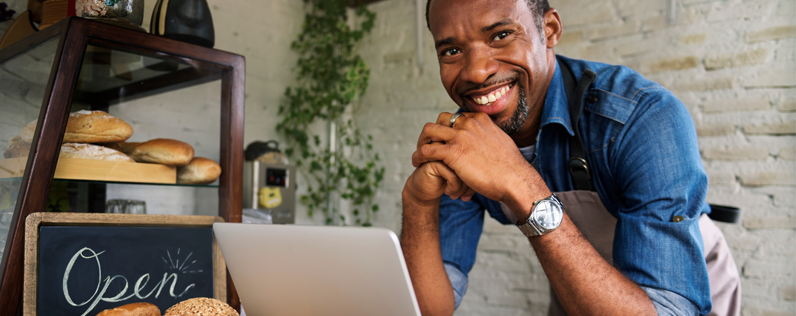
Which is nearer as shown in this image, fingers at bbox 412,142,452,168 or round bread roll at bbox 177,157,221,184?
fingers at bbox 412,142,452,168

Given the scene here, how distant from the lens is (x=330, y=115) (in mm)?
2830

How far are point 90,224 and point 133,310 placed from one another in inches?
7.5

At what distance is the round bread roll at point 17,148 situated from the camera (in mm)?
797

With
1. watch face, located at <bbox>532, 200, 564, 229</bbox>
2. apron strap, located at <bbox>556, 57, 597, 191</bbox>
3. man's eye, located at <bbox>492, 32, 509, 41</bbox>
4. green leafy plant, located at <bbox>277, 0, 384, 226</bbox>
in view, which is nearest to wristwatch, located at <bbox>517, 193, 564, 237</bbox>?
watch face, located at <bbox>532, 200, 564, 229</bbox>

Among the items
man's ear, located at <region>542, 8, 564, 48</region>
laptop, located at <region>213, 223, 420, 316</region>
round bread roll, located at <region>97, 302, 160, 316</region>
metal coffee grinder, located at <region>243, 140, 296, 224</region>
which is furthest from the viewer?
metal coffee grinder, located at <region>243, 140, 296, 224</region>

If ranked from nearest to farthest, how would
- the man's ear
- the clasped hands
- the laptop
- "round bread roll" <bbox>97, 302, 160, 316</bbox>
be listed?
the laptop → "round bread roll" <bbox>97, 302, 160, 316</bbox> → the clasped hands → the man's ear

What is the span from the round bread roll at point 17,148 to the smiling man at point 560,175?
660mm

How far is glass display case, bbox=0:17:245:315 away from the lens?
771 millimetres

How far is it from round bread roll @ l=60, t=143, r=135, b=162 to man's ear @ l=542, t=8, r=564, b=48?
3.04 ft

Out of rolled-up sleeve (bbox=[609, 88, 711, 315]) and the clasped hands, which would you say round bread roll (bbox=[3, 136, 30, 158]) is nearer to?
the clasped hands

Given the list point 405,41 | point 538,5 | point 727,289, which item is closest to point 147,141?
point 538,5

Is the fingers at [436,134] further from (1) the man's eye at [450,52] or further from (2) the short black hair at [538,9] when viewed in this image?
(2) the short black hair at [538,9]

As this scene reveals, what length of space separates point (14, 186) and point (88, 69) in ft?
0.79

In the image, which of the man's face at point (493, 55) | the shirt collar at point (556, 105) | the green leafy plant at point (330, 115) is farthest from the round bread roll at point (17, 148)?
the green leafy plant at point (330, 115)
